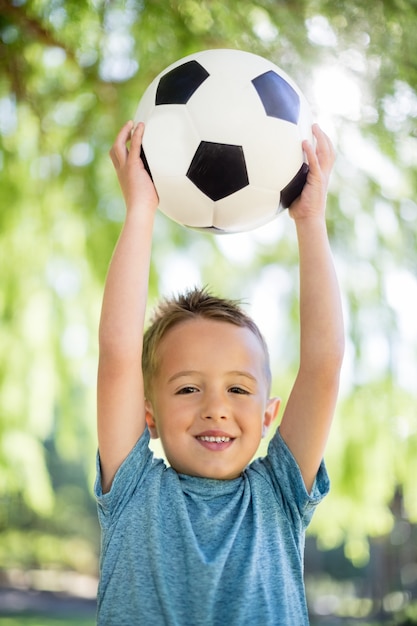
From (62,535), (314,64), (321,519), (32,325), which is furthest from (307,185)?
(62,535)

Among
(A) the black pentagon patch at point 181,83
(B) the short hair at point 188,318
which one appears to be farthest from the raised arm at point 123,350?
(A) the black pentagon patch at point 181,83

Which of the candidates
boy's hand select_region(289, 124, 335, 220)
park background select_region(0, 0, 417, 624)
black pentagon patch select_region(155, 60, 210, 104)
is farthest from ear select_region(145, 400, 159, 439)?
park background select_region(0, 0, 417, 624)

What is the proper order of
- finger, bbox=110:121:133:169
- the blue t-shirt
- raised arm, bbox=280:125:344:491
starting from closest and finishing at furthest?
the blue t-shirt → raised arm, bbox=280:125:344:491 → finger, bbox=110:121:133:169

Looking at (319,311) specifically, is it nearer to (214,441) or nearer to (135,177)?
(214,441)

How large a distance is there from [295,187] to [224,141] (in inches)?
10.2

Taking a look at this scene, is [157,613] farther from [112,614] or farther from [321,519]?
[321,519]

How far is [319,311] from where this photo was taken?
2316 mm

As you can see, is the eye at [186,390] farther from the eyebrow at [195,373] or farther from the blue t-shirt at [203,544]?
the blue t-shirt at [203,544]

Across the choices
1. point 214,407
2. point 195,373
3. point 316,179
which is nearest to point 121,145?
point 316,179

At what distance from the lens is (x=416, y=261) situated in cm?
483

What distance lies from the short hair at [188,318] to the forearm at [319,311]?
0.22 meters

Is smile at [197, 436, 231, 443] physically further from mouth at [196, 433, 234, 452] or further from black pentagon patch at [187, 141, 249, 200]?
black pentagon patch at [187, 141, 249, 200]

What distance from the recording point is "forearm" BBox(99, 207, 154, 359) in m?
2.17

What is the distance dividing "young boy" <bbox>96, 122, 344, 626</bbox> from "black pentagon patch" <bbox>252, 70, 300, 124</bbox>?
106mm
